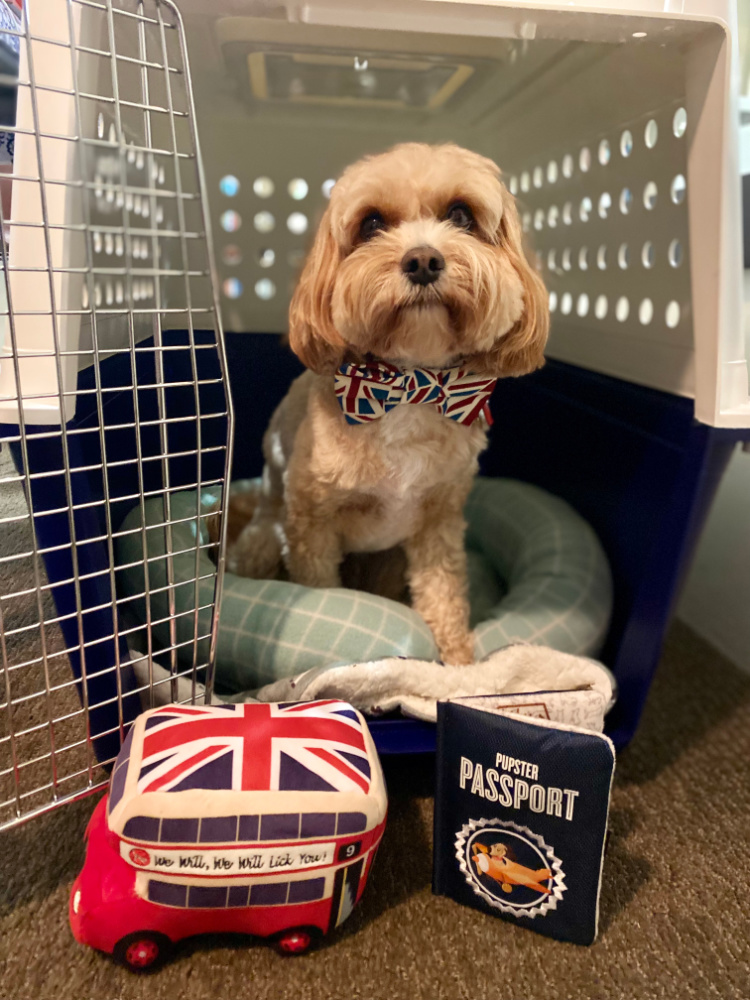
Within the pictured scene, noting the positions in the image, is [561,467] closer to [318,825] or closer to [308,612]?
[308,612]

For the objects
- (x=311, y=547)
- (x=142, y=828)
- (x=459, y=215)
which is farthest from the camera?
(x=311, y=547)

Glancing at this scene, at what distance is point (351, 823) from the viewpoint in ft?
2.28

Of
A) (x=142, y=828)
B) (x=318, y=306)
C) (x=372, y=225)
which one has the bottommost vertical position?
(x=142, y=828)

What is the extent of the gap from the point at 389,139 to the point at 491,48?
504 millimetres

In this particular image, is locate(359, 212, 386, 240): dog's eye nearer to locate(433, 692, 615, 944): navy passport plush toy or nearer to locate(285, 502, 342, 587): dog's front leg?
locate(285, 502, 342, 587): dog's front leg

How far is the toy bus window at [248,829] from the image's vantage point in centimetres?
67

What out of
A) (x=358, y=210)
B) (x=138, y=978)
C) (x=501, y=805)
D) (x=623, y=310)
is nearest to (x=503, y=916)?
(x=501, y=805)

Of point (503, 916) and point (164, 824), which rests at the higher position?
point (164, 824)

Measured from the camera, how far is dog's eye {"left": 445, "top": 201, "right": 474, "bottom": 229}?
3.07 feet

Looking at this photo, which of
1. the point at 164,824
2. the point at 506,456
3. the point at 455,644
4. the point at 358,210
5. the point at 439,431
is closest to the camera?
the point at 164,824

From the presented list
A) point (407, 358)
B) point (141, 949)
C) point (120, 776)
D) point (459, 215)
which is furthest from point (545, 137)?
point (141, 949)

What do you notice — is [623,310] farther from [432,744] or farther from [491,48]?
[432,744]

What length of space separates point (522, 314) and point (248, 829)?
0.73 m

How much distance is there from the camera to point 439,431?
107 centimetres
